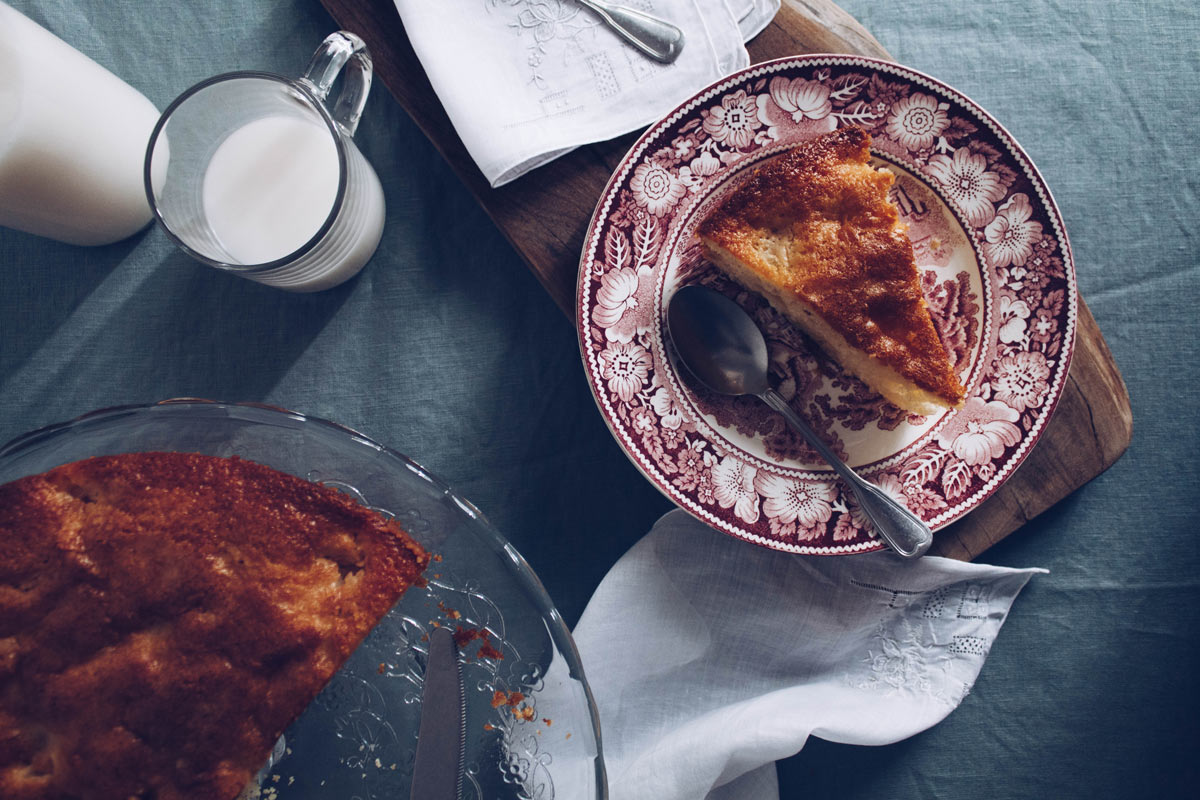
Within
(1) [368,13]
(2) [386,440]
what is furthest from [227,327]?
(1) [368,13]

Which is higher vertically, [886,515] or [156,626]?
[156,626]

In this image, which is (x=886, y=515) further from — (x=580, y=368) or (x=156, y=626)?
(x=156, y=626)

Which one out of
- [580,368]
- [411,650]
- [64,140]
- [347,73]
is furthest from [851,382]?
[64,140]

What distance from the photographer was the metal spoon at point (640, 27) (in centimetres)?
134

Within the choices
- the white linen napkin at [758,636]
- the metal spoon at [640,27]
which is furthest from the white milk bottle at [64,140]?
the white linen napkin at [758,636]

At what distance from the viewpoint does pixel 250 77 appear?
1.23 metres

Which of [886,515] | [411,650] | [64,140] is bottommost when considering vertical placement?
[886,515]

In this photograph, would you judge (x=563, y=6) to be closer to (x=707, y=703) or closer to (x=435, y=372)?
(x=435, y=372)

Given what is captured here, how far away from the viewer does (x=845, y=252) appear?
4.30 feet

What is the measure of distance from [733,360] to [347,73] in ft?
2.83

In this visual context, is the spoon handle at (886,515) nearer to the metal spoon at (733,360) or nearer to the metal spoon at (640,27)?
the metal spoon at (733,360)

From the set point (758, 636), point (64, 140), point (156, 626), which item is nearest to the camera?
point (156, 626)

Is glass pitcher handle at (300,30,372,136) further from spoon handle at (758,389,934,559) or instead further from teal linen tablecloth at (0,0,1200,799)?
spoon handle at (758,389,934,559)

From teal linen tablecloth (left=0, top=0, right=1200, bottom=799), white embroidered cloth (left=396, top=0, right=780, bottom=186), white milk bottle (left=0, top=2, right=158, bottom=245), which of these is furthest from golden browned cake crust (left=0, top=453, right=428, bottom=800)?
white embroidered cloth (left=396, top=0, right=780, bottom=186)
